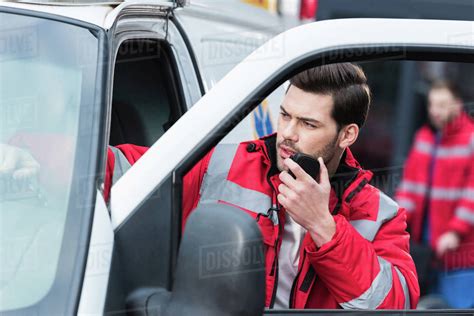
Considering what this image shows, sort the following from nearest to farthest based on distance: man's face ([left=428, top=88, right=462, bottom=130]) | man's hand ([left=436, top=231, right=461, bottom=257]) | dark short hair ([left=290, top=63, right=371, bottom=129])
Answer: dark short hair ([left=290, top=63, right=371, bottom=129]) → man's hand ([left=436, top=231, right=461, bottom=257]) → man's face ([left=428, top=88, right=462, bottom=130])

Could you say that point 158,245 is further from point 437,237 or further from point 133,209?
point 437,237

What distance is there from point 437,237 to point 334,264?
9.65 feet

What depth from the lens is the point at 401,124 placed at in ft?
23.0

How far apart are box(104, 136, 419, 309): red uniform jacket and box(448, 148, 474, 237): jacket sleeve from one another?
93.4 inches

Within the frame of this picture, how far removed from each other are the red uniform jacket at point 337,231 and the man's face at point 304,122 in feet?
0.35

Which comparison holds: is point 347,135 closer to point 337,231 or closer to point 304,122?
point 304,122

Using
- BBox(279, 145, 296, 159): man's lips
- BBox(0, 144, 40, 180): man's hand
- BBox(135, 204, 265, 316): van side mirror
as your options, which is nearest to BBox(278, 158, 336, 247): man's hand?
BBox(279, 145, 296, 159): man's lips

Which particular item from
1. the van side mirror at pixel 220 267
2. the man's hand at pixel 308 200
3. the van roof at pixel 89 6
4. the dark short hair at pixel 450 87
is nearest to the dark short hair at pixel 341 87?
the man's hand at pixel 308 200

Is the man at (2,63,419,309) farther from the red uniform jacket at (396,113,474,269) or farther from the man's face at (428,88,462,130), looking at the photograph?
the man's face at (428,88,462,130)

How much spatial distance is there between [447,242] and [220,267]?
10.9ft

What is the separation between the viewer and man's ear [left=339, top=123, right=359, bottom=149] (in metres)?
2.20

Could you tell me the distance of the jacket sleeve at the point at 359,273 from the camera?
6.08 ft

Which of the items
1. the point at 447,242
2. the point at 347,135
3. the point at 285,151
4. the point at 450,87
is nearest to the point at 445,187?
the point at 447,242

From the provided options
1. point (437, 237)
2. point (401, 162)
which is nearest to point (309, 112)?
point (437, 237)
